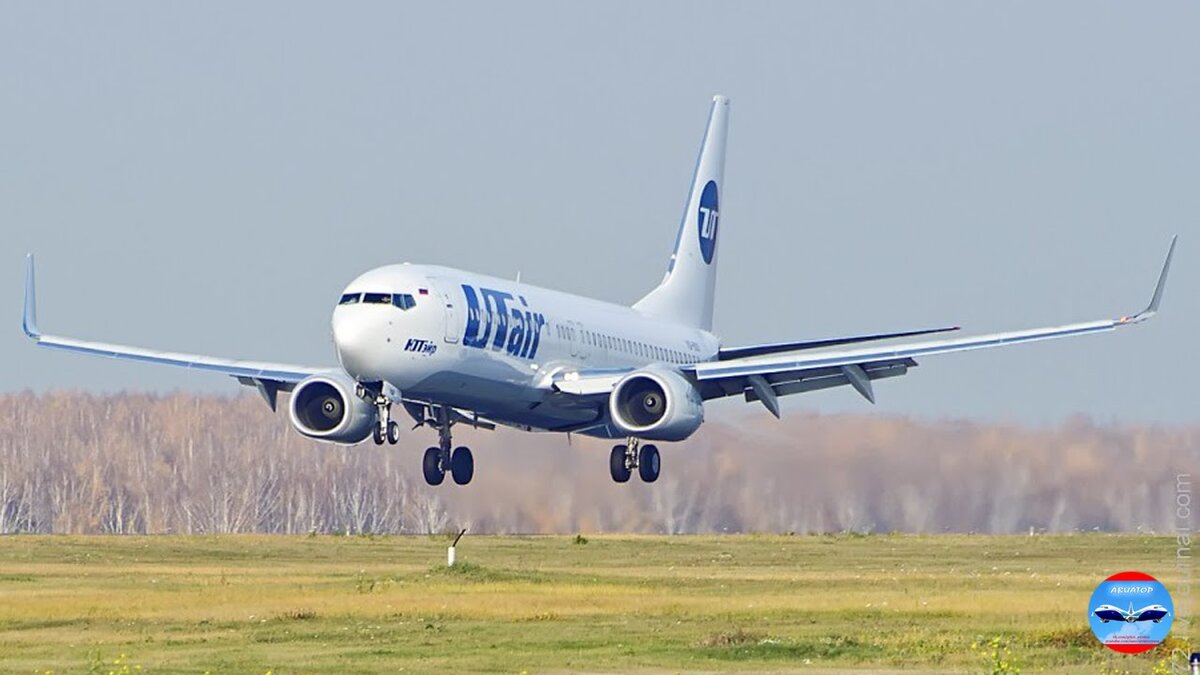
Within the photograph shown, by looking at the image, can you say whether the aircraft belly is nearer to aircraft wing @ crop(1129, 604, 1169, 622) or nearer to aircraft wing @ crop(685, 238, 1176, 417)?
aircraft wing @ crop(685, 238, 1176, 417)

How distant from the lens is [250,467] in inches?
3561

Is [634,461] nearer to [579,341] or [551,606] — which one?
[579,341]

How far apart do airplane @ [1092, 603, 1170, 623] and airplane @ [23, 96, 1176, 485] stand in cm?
2364

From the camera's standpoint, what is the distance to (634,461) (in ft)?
199

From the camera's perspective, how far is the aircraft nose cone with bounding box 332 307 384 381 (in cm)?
5116

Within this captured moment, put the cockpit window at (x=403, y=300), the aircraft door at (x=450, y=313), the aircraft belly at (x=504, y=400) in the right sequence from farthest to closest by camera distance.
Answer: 1. the aircraft belly at (x=504, y=400)
2. the aircraft door at (x=450, y=313)
3. the cockpit window at (x=403, y=300)

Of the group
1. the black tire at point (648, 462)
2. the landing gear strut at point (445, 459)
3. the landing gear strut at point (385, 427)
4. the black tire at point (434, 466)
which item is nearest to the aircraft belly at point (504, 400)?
the landing gear strut at point (385, 427)

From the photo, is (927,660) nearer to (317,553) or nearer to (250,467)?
(317,553)

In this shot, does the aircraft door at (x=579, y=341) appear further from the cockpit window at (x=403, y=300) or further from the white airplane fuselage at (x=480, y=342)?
the cockpit window at (x=403, y=300)

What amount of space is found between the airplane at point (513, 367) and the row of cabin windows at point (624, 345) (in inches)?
2.2

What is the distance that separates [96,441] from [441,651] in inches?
2244

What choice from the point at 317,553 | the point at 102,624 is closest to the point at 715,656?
the point at 102,624

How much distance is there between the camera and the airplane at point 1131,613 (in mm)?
29484

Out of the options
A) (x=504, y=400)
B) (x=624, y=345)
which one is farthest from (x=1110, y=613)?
(x=624, y=345)
